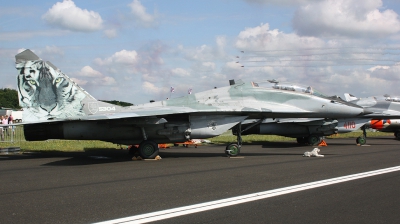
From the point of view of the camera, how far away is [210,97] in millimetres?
13859

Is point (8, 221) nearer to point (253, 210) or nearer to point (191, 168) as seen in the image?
point (253, 210)

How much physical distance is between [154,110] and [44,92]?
4173 millimetres

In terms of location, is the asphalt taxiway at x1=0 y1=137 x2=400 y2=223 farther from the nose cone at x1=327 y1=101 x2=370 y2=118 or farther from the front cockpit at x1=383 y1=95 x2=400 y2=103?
the front cockpit at x1=383 y1=95 x2=400 y2=103

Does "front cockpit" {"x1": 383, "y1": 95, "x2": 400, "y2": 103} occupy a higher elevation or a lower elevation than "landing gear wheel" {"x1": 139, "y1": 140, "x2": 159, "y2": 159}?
higher

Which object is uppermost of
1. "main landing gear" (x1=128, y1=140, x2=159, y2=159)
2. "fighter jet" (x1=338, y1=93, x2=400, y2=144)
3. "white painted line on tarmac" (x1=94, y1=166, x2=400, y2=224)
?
"fighter jet" (x1=338, y1=93, x2=400, y2=144)

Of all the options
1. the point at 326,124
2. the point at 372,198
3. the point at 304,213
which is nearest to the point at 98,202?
the point at 304,213

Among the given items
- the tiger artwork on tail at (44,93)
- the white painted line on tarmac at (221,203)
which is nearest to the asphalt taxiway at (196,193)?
the white painted line on tarmac at (221,203)

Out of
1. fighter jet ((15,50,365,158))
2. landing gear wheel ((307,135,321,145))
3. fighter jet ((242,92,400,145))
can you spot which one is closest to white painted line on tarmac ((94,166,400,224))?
fighter jet ((15,50,365,158))

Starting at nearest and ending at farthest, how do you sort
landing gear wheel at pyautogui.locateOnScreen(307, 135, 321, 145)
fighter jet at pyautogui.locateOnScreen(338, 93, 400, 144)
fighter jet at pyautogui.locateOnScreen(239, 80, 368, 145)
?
fighter jet at pyautogui.locateOnScreen(239, 80, 368, 145) → landing gear wheel at pyautogui.locateOnScreen(307, 135, 321, 145) → fighter jet at pyautogui.locateOnScreen(338, 93, 400, 144)

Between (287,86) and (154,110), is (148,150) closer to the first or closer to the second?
(154,110)

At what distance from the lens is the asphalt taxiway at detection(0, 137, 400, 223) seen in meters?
5.23

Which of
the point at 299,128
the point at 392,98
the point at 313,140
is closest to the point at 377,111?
the point at 392,98

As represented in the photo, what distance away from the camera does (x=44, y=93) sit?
13.5 metres

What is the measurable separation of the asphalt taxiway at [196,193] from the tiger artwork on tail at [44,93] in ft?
10.0
